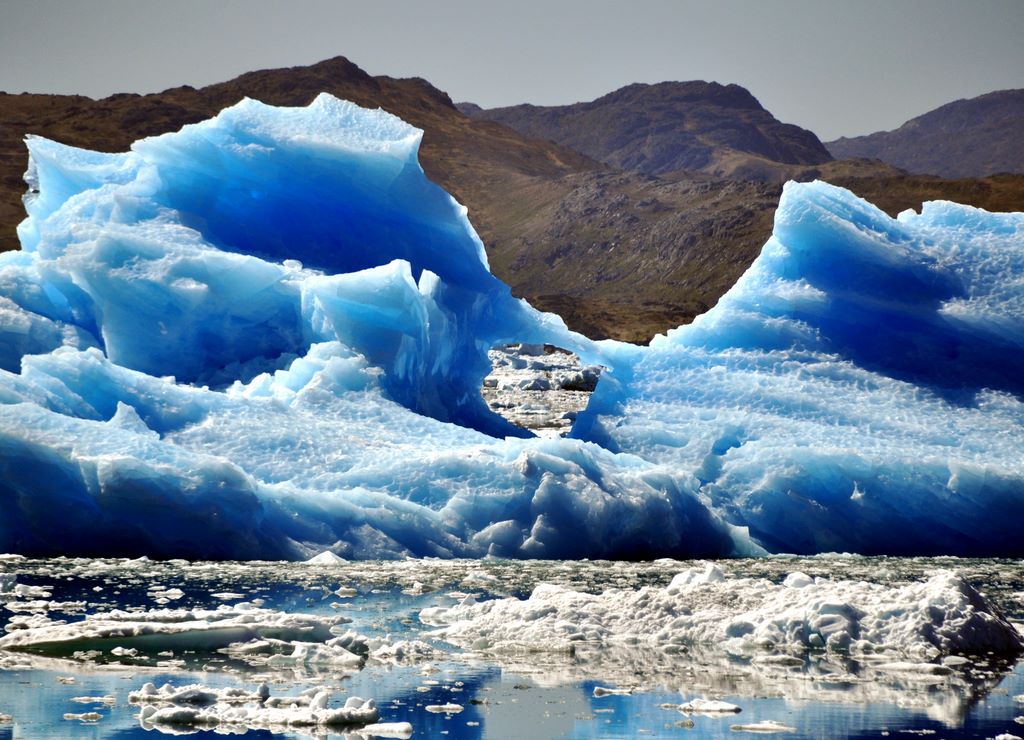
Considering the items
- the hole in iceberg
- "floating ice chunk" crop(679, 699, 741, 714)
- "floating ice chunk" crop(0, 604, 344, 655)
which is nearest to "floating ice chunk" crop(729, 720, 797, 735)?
"floating ice chunk" crop(679, 699, 741, 714)

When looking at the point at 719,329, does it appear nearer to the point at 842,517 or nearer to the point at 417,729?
the point at 842,517

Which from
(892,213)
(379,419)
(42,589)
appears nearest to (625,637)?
(42,589)

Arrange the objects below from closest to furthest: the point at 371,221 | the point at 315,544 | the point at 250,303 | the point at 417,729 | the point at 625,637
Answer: the point at 417,729
the point at 625,637
the point at 315,544
the point at 250,303
the point at 371,221

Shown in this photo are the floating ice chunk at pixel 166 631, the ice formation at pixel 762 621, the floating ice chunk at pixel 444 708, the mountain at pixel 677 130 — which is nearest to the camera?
the floating ice chunk at pixel 444 708

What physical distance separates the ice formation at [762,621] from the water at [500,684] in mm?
233

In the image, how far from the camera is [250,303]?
47.6ft

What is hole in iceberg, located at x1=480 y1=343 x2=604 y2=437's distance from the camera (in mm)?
27203

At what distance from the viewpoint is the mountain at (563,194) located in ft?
241

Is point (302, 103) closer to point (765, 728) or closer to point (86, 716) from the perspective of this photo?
point (86, 716)

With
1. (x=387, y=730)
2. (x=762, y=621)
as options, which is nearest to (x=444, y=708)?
(x=387, y=730)

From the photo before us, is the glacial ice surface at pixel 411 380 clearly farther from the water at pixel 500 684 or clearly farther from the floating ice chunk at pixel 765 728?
the floating ice chunk at pixel 765 728

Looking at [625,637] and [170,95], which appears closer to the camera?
[625,637]

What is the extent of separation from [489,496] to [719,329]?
4212 millimetres

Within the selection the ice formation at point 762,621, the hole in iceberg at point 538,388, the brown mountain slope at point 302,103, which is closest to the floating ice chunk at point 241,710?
the ice formation at point 762,621
